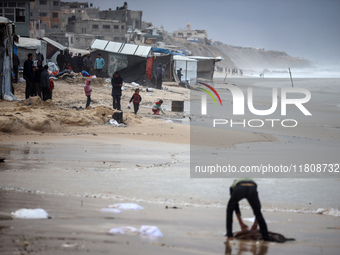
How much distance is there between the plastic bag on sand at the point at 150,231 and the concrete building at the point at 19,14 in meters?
28.6

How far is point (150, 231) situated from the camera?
214 inches

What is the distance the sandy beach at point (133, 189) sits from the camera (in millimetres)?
5176

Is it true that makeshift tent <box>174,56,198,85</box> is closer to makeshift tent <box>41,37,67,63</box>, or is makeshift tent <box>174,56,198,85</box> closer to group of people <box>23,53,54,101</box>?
makeshift tent <box>41,37,67,63</box>

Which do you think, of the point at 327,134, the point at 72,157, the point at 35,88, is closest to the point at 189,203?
the point at 72,157

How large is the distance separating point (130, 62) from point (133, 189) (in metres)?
24.5

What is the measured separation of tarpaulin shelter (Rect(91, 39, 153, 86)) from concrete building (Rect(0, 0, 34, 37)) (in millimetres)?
4773

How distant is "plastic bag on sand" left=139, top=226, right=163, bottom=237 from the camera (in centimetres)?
538

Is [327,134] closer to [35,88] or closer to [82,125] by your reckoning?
[82,125]

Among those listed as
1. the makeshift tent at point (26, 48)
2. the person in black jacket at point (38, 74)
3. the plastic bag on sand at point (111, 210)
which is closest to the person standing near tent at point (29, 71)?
the person in black jacket at point (38, 74)

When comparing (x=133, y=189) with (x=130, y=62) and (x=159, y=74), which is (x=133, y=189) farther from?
(x=130, y=62)

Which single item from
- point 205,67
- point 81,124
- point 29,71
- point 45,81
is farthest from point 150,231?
point 205,67

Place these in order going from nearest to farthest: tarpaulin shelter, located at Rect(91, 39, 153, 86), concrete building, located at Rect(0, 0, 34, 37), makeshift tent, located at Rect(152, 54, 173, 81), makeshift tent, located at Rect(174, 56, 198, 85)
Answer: tarpaulin shelter, located at Rect(91, 39, 153, 86)
concrete building, located at Rect(0, 0, 34, 37)
makeshift tent, located at Rect(152, 54, 173, 81)
makeshift tent, located at Rect(174, 56, 198, 85)

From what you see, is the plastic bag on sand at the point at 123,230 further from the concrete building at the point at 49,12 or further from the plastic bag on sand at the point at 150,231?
the concrete building at the point at 49,12

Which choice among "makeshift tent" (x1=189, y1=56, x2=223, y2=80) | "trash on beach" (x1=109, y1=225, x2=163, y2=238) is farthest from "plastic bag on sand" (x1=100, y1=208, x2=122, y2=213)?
"makeshift tent" (x1=189, y1=56, x2=223, y2=80)
